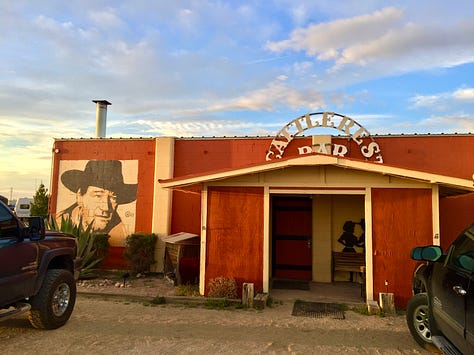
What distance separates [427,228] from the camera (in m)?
7.43

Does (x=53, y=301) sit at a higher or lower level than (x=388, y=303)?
higher

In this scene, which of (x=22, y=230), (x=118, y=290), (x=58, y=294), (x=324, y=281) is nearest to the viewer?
(x=22, y=230)

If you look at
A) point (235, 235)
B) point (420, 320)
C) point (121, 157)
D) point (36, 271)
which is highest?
point (121, 157)

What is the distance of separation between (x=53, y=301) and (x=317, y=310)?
14.9ft

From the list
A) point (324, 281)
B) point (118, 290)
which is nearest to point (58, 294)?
point (118, 290)

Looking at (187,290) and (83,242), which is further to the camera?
(83,242)

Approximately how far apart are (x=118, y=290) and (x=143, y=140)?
188 inches

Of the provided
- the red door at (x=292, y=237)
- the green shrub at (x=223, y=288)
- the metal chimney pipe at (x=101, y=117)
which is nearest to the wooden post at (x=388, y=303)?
the green shrub at (x=223, y=288)

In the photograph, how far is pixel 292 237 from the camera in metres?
A: 10.6

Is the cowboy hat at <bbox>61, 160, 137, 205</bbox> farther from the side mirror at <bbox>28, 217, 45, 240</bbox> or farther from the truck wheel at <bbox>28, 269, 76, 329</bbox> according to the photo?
the side mirror at <bbox>28, 217, 45, 240</bbox>

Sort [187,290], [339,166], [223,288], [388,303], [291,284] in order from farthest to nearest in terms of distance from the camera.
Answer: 1. [291,284]
2. [187,290]
3. [223,288]
4. [339,166]
5. [388,303]

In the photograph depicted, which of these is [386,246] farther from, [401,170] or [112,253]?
[112,253]

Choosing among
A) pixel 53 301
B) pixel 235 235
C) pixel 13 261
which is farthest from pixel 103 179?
pixel 13 261

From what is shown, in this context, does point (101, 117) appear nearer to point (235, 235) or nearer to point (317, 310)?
point (235, 235)
